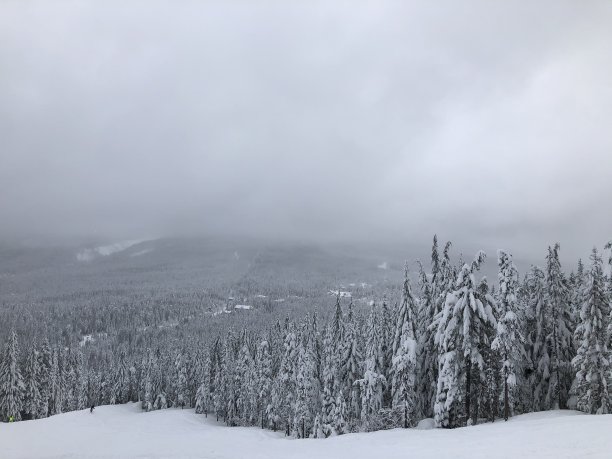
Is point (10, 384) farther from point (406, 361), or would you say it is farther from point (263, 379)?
point (406, 361)

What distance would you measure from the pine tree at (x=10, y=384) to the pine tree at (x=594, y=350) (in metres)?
88.0

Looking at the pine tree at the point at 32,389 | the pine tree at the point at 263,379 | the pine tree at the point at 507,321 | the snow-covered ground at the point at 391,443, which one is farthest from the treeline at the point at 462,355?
the pine tree at the point at 32,389

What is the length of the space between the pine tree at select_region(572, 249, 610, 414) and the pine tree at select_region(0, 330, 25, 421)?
289 feet

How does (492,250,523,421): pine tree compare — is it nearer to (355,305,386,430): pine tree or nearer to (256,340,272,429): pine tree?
(355,305,386,430): pine tree

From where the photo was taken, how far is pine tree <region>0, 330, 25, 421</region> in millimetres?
76250

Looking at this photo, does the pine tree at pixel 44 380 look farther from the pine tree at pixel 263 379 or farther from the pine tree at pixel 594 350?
the pine tree at pixel 594 350

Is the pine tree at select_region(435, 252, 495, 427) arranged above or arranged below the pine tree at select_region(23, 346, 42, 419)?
above

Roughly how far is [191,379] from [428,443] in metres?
92.2

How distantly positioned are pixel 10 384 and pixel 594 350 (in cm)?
9265

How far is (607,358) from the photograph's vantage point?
34375 mm

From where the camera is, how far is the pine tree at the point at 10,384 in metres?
76.2

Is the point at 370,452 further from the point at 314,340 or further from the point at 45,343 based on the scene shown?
the point at 45,343

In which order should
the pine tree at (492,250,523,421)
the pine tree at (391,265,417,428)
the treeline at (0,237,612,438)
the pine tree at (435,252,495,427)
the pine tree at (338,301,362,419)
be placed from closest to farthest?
the pine tree at (492,250,523,421), the pine tree at (435,252,495,427), the treeline at (0,237,612,438), the pine tree at (391,265,417,428), the pine tree at (338,301,362,419)

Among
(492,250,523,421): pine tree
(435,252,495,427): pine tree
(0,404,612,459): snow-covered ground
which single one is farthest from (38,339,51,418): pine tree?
(492,250,523,421): pine tree
